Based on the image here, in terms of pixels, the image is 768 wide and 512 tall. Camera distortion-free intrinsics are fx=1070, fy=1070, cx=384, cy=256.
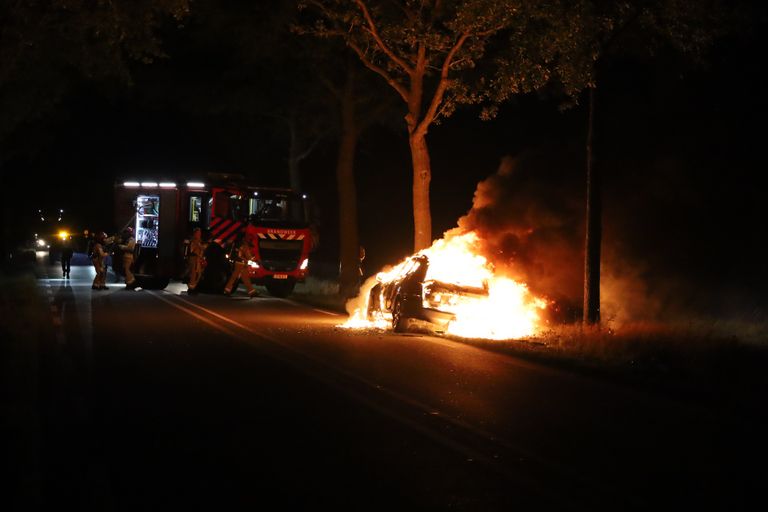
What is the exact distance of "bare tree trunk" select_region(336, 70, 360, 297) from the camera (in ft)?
105

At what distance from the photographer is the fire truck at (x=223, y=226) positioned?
3109cm

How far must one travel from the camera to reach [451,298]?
18.7m

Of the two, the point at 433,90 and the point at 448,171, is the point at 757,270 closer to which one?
the point at 433,90

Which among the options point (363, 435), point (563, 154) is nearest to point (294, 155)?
point (563, 154)

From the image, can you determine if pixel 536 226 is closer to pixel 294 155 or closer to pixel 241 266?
pixel 241 266

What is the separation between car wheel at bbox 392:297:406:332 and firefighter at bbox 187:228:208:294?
11.7 m

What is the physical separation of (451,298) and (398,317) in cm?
102

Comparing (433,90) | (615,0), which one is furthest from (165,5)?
(433,90)

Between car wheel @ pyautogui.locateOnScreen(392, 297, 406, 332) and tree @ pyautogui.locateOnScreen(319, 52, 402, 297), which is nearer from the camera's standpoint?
car wheel @ pyautogui.locateOnScreen(392, 297, 406, 332)

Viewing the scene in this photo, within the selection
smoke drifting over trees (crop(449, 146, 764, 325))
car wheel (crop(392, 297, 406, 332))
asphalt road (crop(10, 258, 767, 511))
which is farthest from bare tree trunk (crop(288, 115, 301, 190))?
asphalt road (crop(10, 258, 767, 511))

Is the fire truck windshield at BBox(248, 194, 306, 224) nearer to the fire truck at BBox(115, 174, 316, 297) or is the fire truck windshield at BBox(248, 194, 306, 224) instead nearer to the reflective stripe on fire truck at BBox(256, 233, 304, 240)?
the fire truck at BBox(115, 174, 316, 297)

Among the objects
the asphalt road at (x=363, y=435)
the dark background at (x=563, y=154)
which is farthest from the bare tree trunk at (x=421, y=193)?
the asphalt road at (x=363, y=435)

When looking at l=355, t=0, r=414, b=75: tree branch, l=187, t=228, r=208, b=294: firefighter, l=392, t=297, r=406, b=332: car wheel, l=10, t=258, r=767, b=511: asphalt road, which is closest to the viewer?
l=10, t=258, r=767, b=511: asphalt road

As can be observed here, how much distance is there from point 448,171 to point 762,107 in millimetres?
31946
